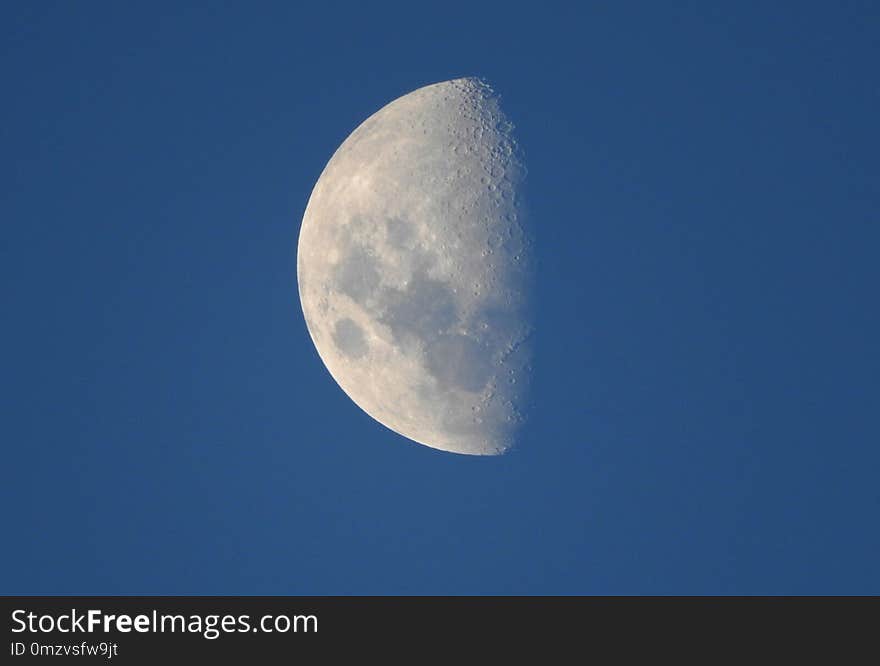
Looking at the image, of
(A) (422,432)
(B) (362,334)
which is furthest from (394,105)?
(A) (422,432)

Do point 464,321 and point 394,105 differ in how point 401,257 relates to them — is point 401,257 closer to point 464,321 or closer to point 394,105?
point 464,321

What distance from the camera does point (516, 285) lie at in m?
19.3

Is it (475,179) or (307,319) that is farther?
(307,319)

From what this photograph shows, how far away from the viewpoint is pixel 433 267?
63.1 feet

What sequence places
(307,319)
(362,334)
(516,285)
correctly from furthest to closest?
(307,319) → (362,334) → (516,285)

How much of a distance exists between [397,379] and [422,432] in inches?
53.4

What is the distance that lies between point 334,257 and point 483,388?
3372mm

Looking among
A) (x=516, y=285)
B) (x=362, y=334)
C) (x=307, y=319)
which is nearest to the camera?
(x=516, y=285)

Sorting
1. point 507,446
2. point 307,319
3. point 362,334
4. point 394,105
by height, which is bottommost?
point 507,446

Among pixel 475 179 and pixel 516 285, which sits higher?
pixel 475 179

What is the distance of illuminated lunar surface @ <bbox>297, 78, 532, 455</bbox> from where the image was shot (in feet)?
63.3

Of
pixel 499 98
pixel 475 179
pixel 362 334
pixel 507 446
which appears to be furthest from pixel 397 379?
pixel 499 98

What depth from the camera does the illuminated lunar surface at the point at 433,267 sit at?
63.3 feet

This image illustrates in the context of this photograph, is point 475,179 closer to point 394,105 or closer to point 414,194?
point 414,194
